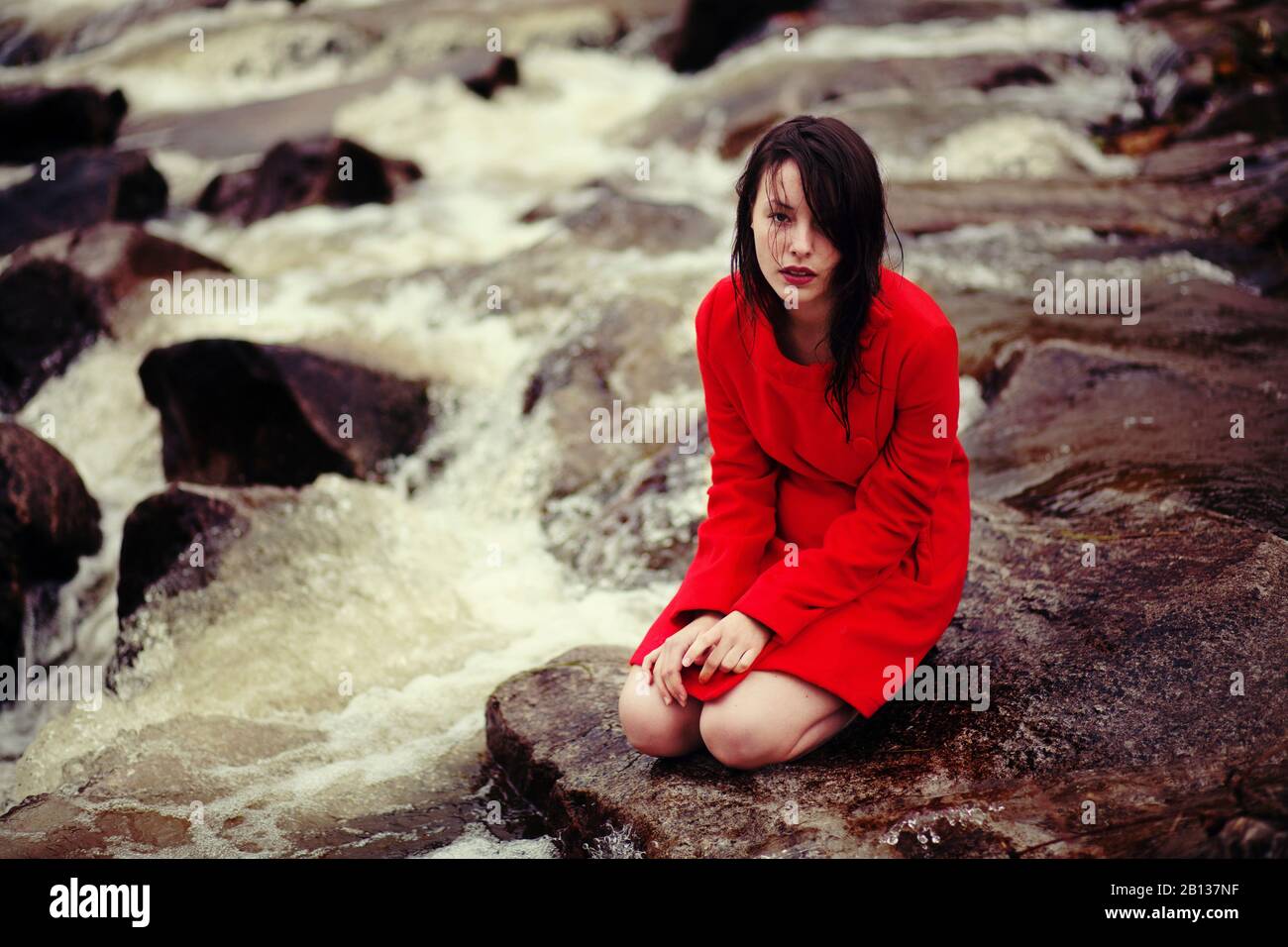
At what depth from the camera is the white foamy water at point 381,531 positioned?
3547 mm

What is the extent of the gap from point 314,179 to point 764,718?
7759mm

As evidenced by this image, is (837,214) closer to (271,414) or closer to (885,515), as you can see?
(885,515)

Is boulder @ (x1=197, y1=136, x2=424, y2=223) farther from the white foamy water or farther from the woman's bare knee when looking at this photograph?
the woman's bare knee

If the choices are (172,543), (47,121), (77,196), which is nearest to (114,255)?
(77,196)

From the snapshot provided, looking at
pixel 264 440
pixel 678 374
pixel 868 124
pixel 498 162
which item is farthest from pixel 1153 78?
pixel 264 440

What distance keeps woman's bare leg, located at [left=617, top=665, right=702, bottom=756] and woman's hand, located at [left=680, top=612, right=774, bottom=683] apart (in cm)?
12

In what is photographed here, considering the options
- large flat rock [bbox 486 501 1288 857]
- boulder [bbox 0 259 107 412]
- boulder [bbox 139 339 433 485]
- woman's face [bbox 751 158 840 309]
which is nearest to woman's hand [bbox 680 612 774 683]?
large flat rock [bbox 486 501 1288 857]

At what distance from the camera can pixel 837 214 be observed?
97.0 inches

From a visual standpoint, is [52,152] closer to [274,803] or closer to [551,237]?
[551,237]

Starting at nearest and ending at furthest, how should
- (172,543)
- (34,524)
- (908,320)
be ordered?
(908,320) < (172,543) < (34,524)

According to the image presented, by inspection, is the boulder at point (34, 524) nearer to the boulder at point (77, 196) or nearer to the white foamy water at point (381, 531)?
the white foamy water at point (381, 531)

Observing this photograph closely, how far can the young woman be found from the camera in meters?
2.58
